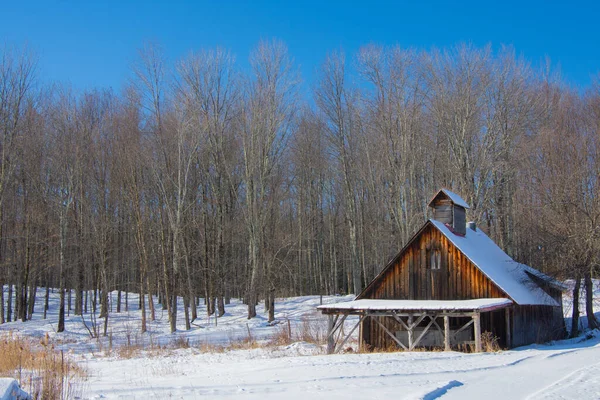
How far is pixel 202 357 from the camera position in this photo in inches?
793

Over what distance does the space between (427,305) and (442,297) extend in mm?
1989

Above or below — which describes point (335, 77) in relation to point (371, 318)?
above

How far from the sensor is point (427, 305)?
21.7 meters

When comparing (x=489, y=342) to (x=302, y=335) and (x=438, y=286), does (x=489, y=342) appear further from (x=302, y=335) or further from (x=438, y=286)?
(x=302, y=335)

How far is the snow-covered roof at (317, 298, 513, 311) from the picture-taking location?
20.5 meters

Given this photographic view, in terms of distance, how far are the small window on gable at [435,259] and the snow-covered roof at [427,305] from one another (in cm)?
164

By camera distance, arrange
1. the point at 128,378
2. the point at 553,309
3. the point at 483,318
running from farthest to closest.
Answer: the point at 553,309
the point at 483,318
the point at 128,378

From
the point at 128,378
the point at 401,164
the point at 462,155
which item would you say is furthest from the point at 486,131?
the point at 128,378

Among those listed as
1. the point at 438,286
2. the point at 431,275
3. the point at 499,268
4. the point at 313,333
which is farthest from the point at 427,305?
the point at 313,333

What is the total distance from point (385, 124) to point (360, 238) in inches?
392

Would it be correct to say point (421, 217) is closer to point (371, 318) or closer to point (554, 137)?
point (554, 137)

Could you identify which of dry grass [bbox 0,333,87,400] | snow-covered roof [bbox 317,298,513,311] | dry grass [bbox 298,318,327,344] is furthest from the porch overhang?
dry grass [bbox 0,333,87,400]

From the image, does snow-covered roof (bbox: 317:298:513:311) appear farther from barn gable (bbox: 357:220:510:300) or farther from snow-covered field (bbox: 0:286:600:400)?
snow-covered field (bbox: 0:286:600:400)

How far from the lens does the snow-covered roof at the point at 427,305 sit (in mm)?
20516
